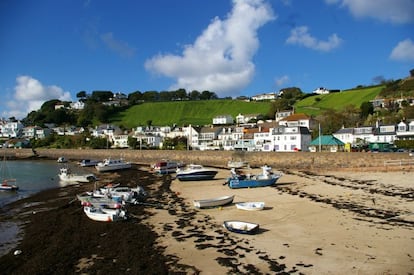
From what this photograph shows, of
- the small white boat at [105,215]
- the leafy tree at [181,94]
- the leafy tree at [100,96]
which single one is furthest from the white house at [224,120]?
the leafy tree at [100,96]

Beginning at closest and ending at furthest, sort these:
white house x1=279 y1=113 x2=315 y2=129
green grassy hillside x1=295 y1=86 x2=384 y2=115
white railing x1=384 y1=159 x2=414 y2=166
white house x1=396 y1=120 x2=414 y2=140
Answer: white railing x1=384 y1=159 x2=414 y2=166 < white house x1=396 y1=120 x2=414 y2=140 < white house x1=279 y1=113 x2=315 y2=129 < green grassy hillside x1=295 y1=86 x2=384 y2=115

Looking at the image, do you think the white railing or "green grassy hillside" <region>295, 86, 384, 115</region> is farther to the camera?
"green grassy hillside" <region>295, 86, 384, 115</region>

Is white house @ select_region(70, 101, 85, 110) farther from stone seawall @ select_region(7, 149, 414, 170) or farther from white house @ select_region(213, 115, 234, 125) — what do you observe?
stone seawall @ select_region(7, 149, 414, 170)

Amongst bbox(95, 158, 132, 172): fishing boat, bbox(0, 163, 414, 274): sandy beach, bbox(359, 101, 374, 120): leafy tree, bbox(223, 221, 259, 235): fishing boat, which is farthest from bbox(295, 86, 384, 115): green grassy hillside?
bbox(223, 221, 259, 235): fishing boat

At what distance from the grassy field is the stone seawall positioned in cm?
4917

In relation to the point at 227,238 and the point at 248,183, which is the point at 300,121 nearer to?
the point at 248,183

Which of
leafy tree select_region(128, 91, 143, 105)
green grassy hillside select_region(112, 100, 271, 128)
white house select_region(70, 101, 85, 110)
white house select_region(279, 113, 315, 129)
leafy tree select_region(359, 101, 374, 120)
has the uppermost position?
leafy tree select_region(128, 91, 143, 105)

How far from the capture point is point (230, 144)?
287 ft

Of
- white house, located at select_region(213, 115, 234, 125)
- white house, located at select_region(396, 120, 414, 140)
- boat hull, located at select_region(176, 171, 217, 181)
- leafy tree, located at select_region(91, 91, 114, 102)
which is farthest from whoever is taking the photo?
leafy tree, located at select_region(91, 91, 114, 102)

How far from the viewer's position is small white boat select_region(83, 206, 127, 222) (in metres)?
18.4

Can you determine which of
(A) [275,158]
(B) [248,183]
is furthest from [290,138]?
(B) [248,183]

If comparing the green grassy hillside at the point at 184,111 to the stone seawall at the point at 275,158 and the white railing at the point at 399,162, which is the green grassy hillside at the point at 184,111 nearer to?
the stone seawall at the point at 275,158

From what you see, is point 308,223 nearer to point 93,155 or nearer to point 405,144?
point 405,144

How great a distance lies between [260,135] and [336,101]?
157 feet
